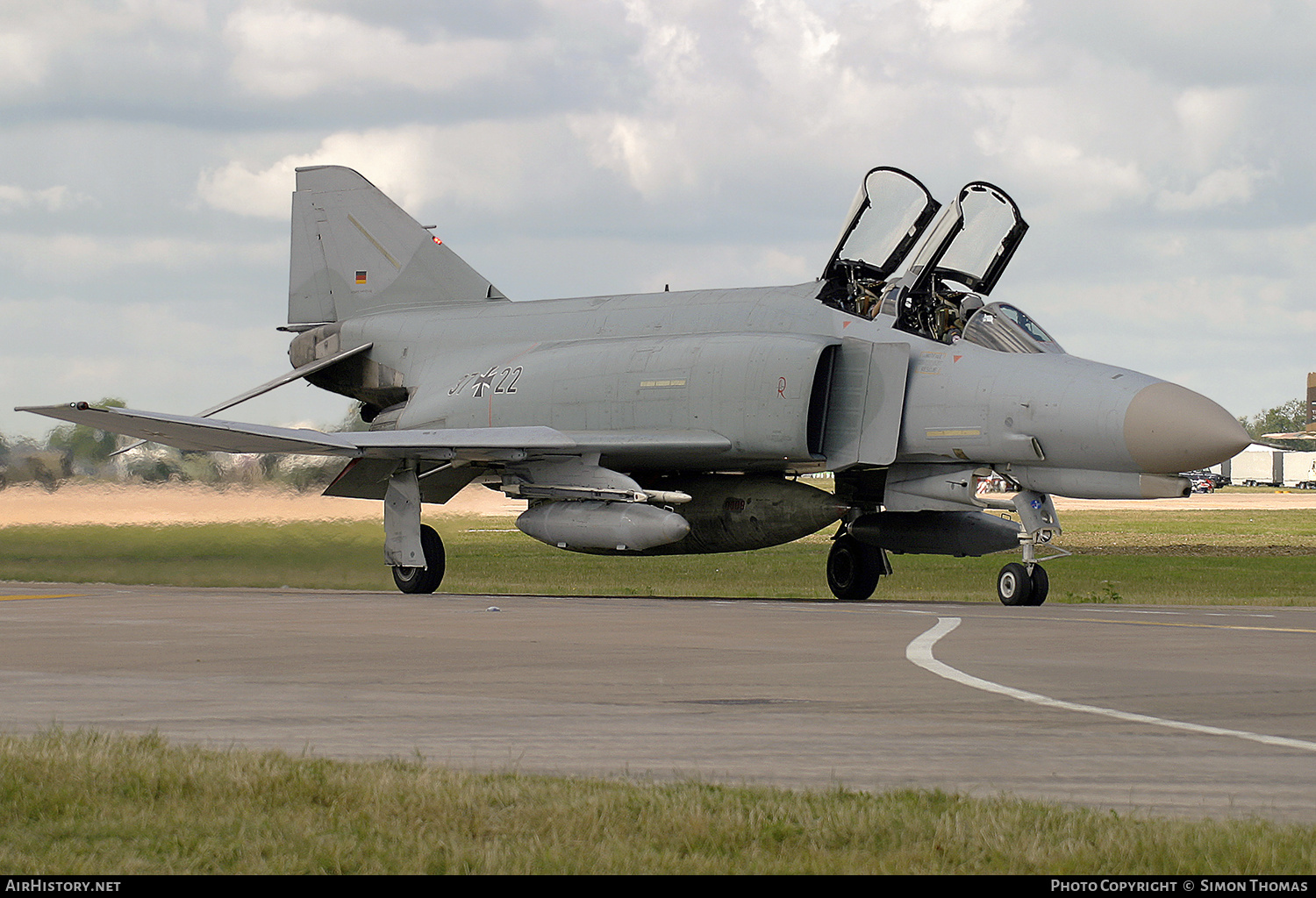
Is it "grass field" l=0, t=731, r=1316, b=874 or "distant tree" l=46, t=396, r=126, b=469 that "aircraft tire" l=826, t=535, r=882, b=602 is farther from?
"grass field" l=0, t=731, r=1316, b=874

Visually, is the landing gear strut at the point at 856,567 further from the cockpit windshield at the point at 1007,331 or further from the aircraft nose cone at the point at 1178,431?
the aircraft nose cone at the point at 1178,431

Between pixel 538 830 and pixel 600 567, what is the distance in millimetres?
29768

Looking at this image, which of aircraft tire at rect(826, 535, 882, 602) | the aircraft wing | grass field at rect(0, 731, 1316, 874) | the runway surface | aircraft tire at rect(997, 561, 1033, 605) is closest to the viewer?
grass field at rect(0, 731, 1316, 874)

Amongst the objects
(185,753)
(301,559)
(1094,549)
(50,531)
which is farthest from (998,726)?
(1094,549)

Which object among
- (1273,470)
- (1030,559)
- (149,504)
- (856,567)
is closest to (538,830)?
(1030,559)

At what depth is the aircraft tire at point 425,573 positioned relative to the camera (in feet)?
61.7

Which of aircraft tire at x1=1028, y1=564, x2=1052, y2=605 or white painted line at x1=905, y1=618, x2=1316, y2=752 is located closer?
white painted line at x1=905, y1=618, x2=1316, y2=752

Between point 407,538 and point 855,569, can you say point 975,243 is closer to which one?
point 855,569

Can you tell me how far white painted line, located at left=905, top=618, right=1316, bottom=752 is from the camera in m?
5.98

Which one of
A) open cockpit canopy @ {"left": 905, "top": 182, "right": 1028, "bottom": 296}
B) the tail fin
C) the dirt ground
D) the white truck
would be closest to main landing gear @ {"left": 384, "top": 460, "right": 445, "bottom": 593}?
the dirt ground

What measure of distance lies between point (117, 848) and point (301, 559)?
16283mm

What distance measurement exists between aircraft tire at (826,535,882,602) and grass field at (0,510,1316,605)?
86cm
